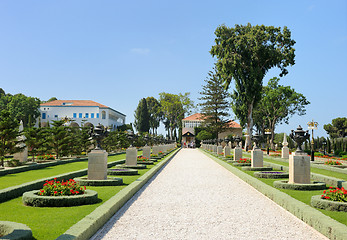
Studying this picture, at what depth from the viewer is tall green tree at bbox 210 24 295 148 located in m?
42.4

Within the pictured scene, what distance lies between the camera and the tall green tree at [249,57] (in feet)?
139

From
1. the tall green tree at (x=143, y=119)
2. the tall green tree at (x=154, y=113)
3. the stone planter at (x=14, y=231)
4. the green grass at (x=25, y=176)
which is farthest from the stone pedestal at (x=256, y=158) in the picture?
the tall green tree at (x=154, y=113)

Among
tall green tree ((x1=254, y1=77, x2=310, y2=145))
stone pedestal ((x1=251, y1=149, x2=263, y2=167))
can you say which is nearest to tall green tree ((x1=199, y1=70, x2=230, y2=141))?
tall green tree ((x1=254, y1=77, x2=310, y2=145))

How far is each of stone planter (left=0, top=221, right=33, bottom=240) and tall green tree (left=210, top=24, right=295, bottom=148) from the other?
1525 inches

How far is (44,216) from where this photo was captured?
714 centimetres

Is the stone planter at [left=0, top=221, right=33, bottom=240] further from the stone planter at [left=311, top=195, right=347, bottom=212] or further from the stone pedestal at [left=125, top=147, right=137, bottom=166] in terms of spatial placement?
the stone pedestal at [left=125, top=147, right=137, bottom=166]

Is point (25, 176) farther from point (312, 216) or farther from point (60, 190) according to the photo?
point (312, 216)

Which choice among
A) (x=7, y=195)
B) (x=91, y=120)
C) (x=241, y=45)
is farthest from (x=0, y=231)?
(x=91, y=120)

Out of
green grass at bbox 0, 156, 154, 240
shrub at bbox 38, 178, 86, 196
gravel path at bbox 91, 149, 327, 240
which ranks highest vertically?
shrub at bbox 38, 178, 86, 196

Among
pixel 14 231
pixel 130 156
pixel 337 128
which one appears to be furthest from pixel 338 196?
pixel 337 128

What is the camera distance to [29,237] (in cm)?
523

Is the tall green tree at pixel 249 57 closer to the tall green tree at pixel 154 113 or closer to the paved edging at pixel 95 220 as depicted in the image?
the paved edging at pixel 95 220

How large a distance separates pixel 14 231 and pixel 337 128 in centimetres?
8977

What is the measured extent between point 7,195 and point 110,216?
3447 millimetres
